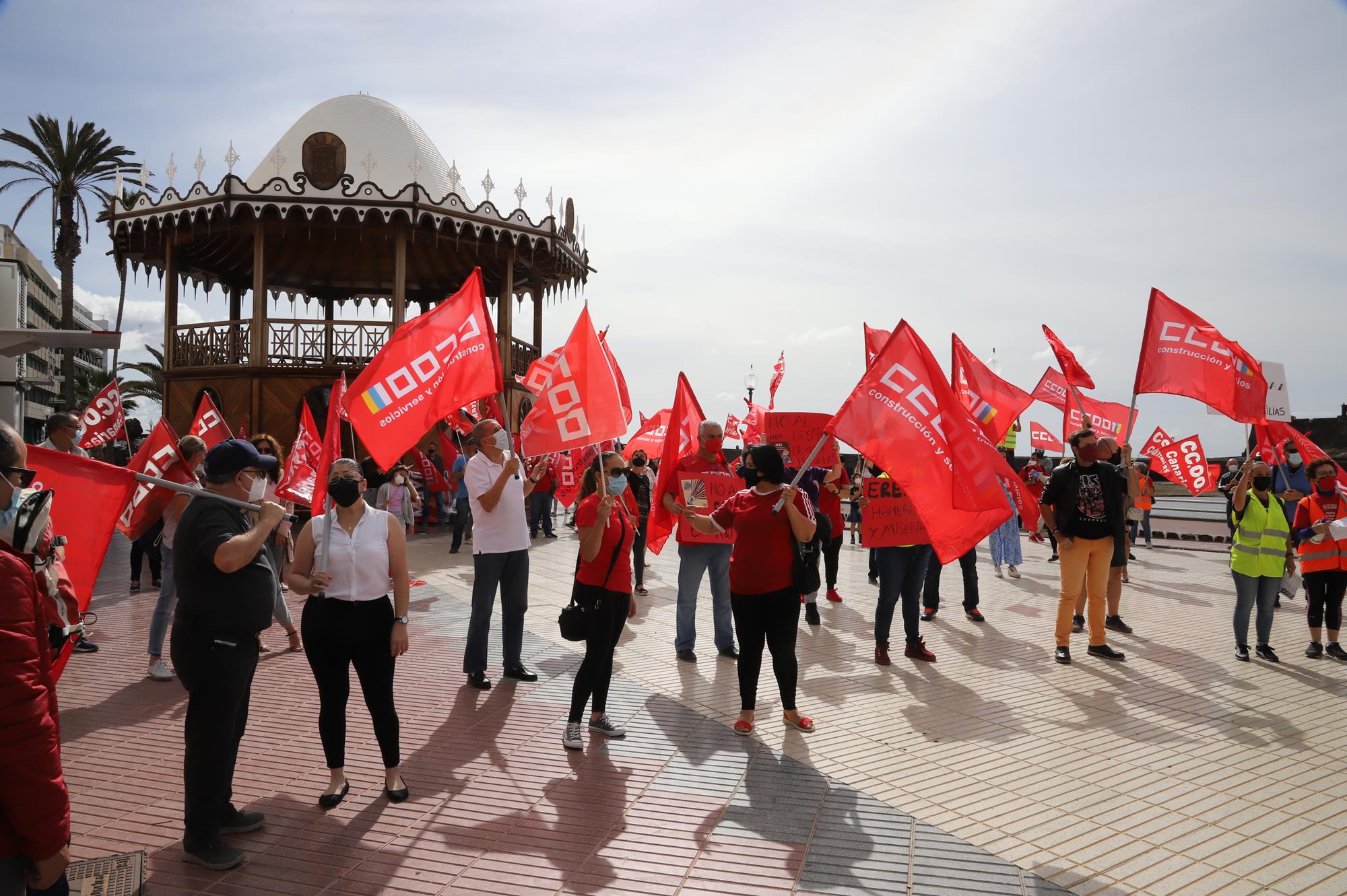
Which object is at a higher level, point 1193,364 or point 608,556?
point 1193,364

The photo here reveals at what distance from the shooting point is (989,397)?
11398mm

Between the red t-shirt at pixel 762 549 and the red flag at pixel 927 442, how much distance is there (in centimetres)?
70

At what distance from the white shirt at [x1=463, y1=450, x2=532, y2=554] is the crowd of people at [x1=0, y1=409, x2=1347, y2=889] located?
15 mm

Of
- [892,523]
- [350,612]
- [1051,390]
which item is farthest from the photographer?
[1051,390]

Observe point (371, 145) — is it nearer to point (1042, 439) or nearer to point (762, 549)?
point (1042, 439)

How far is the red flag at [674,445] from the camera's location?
24.7ft

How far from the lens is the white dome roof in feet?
75.0

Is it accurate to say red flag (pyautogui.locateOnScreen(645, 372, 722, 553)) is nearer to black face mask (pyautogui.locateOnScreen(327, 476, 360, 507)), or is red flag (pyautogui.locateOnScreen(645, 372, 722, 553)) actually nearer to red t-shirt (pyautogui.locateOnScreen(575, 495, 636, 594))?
red t-shirt (pyautogui.locateOnScreen(575, 495, 636, 594))

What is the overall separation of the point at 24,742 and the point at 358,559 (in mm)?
2339

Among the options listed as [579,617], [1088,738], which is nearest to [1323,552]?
[1088,738]

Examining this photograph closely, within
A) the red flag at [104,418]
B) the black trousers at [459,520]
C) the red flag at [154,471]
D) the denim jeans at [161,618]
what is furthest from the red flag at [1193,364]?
the red flag at [104,418]

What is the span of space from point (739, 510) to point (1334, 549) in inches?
242

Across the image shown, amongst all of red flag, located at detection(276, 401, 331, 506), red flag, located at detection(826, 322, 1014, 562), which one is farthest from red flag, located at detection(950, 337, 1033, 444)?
red flag, located at detection(276, 401, 331, 506)

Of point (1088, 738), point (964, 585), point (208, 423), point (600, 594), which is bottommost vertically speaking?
point (1088, 738)
